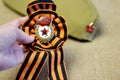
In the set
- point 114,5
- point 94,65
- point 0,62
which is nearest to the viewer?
point 0,62

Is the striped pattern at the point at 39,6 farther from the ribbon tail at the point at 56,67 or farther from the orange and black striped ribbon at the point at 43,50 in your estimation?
the ribbon tail at the point at 56,67

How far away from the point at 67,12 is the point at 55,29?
14 centimetres

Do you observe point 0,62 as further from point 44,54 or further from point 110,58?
point 110,58

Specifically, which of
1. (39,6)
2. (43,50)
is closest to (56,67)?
(43,50)

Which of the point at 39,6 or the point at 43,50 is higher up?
the point at 39,6

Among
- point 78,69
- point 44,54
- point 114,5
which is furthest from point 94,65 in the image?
point 114,5

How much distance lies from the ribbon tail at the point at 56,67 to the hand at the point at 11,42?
2.5 inches

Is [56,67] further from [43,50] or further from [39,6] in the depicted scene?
[39,6]

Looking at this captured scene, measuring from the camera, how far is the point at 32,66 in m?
0.56

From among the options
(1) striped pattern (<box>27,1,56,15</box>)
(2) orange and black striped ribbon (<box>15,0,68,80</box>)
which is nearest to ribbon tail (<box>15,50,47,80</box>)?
(2) orange and black striped ribbon (<box>15,0,68,80</box>)

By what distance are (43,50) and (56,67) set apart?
5 cm

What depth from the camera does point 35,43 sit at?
0.58 m

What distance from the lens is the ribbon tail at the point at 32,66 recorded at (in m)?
0.56

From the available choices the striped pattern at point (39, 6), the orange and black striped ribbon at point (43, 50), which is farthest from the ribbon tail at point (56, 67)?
the striped pattern at point (39, 6)
